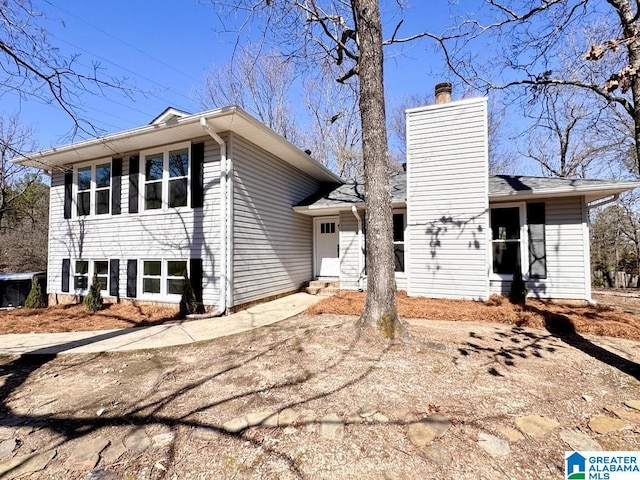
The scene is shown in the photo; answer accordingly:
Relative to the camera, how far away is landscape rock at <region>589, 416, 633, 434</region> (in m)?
2.20

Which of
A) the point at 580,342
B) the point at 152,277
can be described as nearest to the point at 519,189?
the point at 580,342

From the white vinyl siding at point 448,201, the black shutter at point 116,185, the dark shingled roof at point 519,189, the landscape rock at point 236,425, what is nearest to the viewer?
the landscape rock at point 236,425

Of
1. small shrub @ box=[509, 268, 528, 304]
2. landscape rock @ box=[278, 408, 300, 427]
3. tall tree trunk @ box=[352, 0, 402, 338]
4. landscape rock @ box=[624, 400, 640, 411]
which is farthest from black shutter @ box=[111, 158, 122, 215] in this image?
small shrub @ box=[509, 268, 528, 304]

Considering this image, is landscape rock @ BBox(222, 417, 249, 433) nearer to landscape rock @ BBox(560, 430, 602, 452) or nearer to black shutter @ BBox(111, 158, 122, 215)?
landscape rock @ BBox(560, 430, 602, 452)

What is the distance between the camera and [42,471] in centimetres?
195

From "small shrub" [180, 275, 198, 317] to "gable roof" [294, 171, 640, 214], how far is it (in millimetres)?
3959

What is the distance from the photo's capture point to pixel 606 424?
2254mm

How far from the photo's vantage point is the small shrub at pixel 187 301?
6547mm

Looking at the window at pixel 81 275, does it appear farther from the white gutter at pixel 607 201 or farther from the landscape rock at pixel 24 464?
the white gutter at pixel 607 201

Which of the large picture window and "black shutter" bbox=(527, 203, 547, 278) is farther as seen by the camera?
the large picture window

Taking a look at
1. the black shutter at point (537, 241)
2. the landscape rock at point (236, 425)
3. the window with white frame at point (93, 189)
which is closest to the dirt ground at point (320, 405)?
the landscape rock at point (236, 425)

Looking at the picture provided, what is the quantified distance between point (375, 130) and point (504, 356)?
11.1 ft

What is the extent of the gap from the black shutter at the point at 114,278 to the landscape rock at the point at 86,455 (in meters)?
6.73

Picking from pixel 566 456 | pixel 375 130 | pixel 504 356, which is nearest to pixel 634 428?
pixel 566 456
